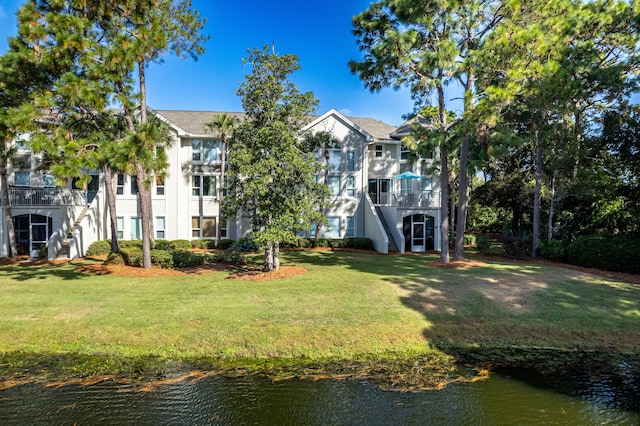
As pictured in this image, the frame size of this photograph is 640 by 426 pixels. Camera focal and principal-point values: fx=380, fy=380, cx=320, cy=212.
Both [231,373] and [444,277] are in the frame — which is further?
[444,277]

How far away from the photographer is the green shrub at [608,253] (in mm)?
17203

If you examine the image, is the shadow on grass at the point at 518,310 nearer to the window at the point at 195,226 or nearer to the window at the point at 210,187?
the window at the point at 210,187

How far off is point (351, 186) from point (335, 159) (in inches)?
89.9

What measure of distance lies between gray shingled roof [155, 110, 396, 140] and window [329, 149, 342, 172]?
11.9 feet

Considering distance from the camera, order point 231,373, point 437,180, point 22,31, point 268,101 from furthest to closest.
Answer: point 437,180 → point 268,101 → point 22,31 → point 231,373

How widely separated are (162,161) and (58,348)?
566 centimetres

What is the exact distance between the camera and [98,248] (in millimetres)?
22812

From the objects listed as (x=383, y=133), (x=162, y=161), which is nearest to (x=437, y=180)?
(x=383, y=133)

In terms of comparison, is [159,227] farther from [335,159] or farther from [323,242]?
[335,159]

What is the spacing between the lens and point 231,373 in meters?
7.84

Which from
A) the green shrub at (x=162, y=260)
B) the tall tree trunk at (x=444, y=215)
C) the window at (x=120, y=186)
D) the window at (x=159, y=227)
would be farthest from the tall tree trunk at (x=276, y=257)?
the window at (x=120, y=186)

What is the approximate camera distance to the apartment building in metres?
24.0

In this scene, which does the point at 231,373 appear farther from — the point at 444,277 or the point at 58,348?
the point at 444,277

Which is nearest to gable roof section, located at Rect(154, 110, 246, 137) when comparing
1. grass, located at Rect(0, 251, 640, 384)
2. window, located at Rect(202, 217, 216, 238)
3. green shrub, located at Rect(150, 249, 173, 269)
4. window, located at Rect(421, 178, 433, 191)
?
window, located at Rect(202, 217, 216, 238)
